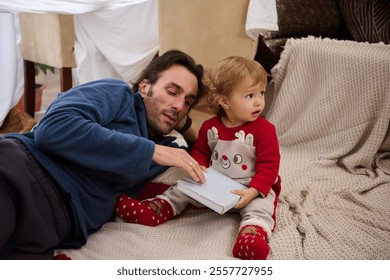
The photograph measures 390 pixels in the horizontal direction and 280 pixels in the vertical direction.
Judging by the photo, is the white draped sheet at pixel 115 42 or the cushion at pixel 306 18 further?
the white draped sheet at pixel 115 42

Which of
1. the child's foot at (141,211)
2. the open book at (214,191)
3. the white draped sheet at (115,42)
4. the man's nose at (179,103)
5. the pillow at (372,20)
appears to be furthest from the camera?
the white draped sheet at (115,42)

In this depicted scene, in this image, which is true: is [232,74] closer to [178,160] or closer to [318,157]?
[178,160]

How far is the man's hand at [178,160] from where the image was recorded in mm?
1064

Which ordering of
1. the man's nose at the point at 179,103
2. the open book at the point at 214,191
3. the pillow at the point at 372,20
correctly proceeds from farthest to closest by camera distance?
the pillow at the point at 372,20
the man's nose at the point at 179,103
the open book at the point at 214,191

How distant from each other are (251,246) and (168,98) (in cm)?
53

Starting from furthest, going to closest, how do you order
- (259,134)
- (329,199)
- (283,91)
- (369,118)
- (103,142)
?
(283,91), (369,118), (329,199), (259,134), (103,142)

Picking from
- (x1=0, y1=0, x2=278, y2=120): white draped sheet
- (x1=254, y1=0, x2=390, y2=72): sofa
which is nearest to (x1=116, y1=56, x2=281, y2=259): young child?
(x1=254, y1=0, x2=390, y2=72): sofa

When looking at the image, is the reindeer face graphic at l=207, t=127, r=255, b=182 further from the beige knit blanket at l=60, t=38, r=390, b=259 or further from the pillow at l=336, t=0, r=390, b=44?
the pillow at l=336, t=0, r=390, b=44

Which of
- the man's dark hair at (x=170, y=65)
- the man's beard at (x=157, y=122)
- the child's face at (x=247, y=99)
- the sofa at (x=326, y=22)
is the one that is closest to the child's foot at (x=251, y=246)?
the child's face at (x=247, y=99)

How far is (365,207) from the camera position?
1.27 m

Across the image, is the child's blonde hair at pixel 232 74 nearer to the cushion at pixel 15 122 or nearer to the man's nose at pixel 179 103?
the man's nose at pixel 179 103
